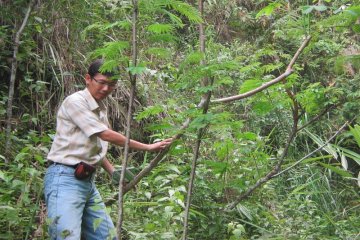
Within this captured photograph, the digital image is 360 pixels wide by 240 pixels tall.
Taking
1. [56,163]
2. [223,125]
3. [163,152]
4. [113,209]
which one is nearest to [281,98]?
[223,125]

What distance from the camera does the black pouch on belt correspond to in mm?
3468

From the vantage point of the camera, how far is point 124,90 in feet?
20.6

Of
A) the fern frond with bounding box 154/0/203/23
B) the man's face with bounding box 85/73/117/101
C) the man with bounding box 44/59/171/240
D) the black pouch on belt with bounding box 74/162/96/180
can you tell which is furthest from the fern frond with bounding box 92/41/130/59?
the black pouch on belt with bounding box 74/162/96/180

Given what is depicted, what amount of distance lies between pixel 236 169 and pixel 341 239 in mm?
1078

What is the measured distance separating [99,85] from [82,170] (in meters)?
0.60

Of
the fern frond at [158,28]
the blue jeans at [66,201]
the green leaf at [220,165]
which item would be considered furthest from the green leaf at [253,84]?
the blue jeans at [66,201]

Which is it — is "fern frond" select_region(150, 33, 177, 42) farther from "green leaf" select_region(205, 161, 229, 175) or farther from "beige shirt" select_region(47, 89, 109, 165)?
"green leaf" select_region(205, 161, 229, 175)

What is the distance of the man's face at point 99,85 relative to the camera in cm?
360

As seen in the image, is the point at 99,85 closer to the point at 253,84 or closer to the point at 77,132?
the point at 77,132

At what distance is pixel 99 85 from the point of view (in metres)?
3.61

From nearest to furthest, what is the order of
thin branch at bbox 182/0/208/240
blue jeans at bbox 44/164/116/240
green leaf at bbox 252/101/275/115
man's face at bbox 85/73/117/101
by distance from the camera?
1. thin branch at bbox 182/0/208/240
2. blue jeans at bbox 44/164/116/240
3. green leaf at bbox 252/101/275/115
4. man's face at bbox 85/73/117/101

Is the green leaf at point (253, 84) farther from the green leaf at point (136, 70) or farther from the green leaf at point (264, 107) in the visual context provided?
the green leaf at point (136, 70)

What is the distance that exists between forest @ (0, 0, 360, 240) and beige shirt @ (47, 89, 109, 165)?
1.13 feet

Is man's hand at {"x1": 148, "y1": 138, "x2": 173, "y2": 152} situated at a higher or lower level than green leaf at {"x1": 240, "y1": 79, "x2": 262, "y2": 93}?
lower
